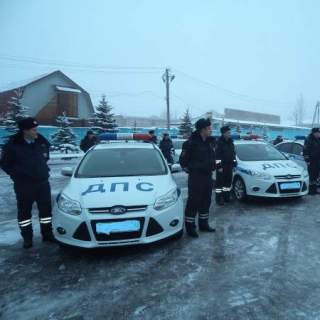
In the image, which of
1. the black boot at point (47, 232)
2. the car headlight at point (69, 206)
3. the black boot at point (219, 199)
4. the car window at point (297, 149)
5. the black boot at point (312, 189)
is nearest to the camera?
the car headlight at point (69, 206)

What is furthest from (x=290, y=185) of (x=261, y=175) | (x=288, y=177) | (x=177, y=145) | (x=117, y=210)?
(x=177, y=145)

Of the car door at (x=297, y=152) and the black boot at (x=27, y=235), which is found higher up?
the car door at (x=297, y=152)

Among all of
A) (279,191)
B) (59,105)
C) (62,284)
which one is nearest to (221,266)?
(62,284)

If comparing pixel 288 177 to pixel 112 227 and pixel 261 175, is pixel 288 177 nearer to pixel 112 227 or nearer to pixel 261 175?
pixel 261 175

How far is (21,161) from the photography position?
174 inches

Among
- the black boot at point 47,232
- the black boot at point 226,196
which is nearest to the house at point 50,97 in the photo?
the black boot at point 226,196

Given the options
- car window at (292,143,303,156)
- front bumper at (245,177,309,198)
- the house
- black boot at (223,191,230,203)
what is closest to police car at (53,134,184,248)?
black boot at (223,191,230,203)

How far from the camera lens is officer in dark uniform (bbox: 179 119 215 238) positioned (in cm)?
491

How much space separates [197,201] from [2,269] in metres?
2.86

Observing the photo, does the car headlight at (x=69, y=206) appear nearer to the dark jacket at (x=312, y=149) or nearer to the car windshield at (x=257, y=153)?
the car windshield at (x=257, y=153)

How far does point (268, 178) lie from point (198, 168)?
101 inches

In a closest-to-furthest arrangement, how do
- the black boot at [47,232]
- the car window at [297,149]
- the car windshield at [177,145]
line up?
1. the black boot at [47,232]
2. the car window at [297,149]
3. the car windshield at [177,145]

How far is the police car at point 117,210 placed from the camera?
3.83m

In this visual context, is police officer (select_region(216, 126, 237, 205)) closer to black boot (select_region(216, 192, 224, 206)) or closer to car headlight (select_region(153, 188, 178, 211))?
black boot (select_region(216, 192, 224, 206))
